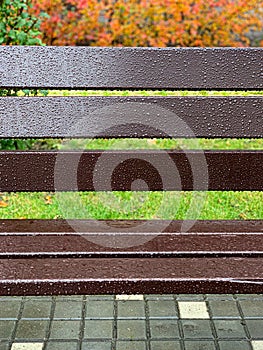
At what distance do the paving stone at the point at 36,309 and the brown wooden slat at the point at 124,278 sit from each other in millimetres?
810

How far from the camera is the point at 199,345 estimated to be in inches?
126

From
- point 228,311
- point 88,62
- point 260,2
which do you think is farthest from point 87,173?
point 260,2

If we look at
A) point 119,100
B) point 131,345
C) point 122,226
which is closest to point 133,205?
point 131,345

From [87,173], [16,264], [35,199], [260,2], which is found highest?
[260,2]

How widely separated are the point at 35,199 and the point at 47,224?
6.55ft

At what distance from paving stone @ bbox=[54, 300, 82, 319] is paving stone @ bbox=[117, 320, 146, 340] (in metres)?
0.20

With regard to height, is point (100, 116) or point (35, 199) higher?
point (35, 199)

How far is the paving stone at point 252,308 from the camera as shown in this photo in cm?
346

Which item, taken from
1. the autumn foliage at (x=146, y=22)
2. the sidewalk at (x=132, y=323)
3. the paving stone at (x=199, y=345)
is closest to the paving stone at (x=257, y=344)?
the sidewalk at (x=132, y=323)

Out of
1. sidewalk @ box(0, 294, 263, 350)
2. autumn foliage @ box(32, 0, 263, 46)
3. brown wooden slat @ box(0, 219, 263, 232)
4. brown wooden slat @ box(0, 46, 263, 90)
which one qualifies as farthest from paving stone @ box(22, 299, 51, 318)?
autumn foliage @ box(32, 0, 263, 46)

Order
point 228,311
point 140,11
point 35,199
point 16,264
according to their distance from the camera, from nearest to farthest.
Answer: point 16,264 → point 228,311 → point 35,199 → point 140,11

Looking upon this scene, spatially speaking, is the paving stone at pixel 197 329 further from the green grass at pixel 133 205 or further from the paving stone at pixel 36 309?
the green grass at pixel 133 205

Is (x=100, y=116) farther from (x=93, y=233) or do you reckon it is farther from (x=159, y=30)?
(x=159, y=30)

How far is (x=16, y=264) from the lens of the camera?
267 centimetres
